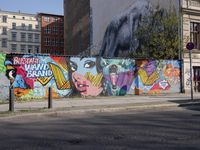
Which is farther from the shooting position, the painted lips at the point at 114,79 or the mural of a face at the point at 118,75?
the painted lips at the point at 114,79

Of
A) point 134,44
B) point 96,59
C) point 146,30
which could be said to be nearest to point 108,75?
point 96,59

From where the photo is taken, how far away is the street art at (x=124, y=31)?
105 ft

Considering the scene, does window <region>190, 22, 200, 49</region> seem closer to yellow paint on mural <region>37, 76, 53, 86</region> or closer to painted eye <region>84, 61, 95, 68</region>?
painted eye <region>84, 61, 95, 68</region>

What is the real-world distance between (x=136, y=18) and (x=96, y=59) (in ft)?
35.3

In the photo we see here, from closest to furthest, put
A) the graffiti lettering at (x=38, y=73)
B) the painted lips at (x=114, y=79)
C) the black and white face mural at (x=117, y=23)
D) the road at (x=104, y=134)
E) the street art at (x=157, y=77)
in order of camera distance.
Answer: the road at (x=104, y=134), the graffiti lettering at (x=38, y=73), the painted lips at (x=114, y=79), the street art at (x=157, y=77), the black and white face mural at (x=117, y=23)

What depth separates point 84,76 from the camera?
A: 22.5 metres

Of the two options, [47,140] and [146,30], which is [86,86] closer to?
[146,30]

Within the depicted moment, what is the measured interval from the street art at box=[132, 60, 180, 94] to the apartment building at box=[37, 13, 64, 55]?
9955 centimetres

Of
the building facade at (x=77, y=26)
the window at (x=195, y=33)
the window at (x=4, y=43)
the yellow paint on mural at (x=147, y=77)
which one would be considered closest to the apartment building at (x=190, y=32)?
the window at (x=195, y=33)

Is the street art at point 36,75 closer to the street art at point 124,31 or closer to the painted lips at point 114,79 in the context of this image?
the painted lips at point 114,79

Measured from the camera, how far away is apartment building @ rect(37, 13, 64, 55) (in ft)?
405

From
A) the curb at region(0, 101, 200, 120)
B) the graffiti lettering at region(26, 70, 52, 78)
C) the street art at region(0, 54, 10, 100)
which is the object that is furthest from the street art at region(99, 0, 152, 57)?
the curb at region(0, 101, 200, 120)

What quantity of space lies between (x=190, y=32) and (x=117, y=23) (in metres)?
9.86

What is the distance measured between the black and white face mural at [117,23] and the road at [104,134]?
1799cm
